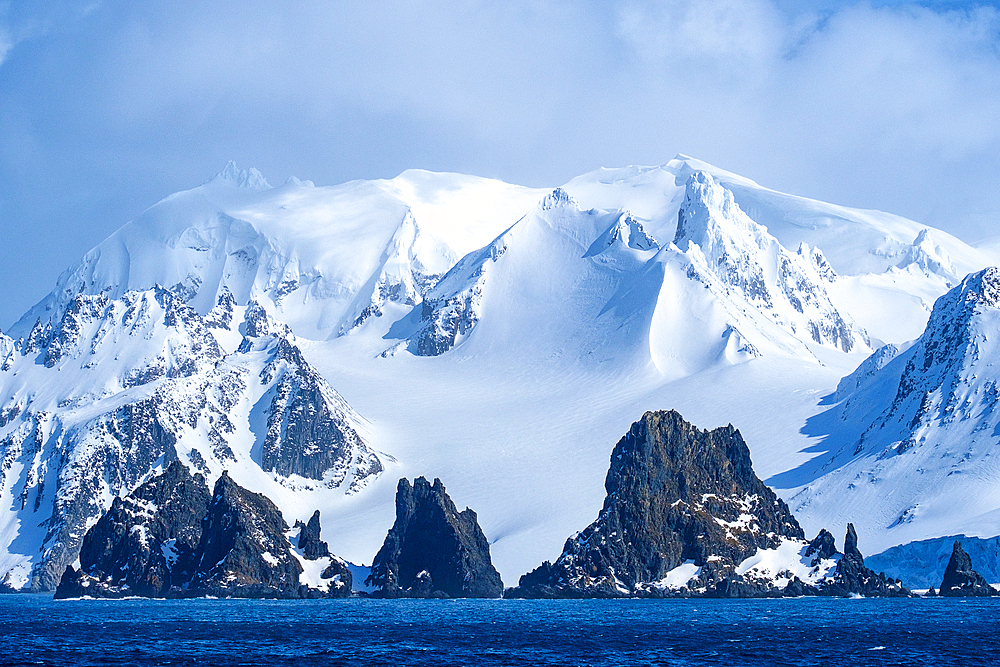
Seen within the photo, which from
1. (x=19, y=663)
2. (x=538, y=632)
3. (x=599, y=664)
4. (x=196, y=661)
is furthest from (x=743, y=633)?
(x=19, y=663)

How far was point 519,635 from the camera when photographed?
15438cm

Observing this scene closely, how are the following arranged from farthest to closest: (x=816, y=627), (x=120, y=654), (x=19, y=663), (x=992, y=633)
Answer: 1. (x=816, y=627)
2. (x=992, y=633)
3. (x=120, y=654)
4. (x=19, y=663)

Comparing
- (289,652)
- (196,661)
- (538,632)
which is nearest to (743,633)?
(538,632)

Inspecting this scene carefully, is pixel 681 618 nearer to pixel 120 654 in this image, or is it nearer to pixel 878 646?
pixel 878 646

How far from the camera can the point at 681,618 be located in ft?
571

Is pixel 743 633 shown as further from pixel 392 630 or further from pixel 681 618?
pixel 392 630

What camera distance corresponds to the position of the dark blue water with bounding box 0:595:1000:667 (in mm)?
128750

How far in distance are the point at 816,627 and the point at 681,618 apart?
67.4 feet

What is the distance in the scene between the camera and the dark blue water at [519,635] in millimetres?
128750

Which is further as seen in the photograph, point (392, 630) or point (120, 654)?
point (392, 630)

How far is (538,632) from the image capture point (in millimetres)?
158125

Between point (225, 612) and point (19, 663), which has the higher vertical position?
point (225, 612)

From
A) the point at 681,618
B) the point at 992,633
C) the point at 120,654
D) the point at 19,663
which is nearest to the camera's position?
the point at 19,663

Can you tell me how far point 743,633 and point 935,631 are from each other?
19.2 m
